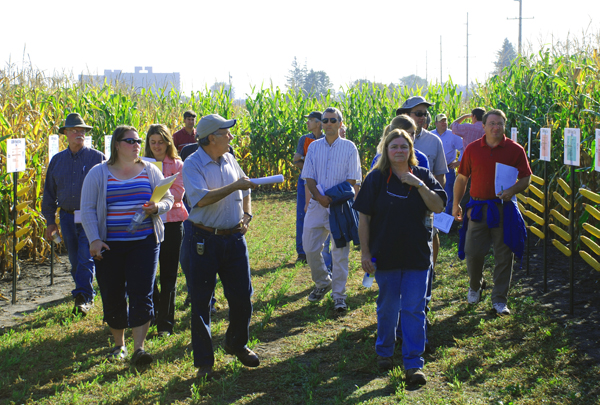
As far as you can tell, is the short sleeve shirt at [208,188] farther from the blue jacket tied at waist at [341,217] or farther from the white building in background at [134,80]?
the white building in background at [134,80]

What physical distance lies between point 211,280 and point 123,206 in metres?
1.04

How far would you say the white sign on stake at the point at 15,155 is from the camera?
6561 millimetres

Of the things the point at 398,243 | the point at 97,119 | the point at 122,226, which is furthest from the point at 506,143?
the point at 97,119

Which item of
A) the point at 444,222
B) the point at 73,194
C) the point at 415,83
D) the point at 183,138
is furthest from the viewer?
the point at 415,83

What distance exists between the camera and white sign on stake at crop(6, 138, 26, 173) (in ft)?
21.5

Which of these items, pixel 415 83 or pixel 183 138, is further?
pixel 415 83

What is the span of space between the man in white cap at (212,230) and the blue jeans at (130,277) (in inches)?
21.5

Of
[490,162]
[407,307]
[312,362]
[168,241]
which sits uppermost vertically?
[490,162]

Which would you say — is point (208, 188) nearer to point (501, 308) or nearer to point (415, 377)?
point (415, 377)

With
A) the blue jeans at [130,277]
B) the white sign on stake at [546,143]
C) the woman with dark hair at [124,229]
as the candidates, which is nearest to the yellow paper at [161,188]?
the woman with dark hair at [124,229]

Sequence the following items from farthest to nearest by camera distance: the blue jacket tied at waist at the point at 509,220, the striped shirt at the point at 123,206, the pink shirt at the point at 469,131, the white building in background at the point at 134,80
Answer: the white building in background at the point at 134,80 < the pink shirt at the point at 469,131 < the blue jacket tied at waist at the point at 509,220 < the striped shirt at the point at 123,206

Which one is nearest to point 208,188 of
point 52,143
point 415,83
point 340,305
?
point 340,305

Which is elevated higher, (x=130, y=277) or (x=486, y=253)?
(x=130, y=277)

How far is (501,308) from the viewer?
19.4ft
